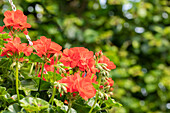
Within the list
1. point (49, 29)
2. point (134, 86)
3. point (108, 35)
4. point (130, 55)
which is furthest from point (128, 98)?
point (49, 29)

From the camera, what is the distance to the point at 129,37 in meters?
2.62

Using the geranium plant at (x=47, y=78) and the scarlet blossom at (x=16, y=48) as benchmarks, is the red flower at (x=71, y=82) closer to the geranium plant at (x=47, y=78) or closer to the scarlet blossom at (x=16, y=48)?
the geranium plant at (x=47, y=78)

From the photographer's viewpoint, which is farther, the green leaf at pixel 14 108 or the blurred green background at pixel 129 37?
the blurred green background at pixel 129 37

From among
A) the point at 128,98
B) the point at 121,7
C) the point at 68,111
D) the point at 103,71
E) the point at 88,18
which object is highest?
the point at 121,7

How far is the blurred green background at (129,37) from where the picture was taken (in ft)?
7.41

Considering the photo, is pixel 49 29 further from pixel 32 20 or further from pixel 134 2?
pixel 134 2

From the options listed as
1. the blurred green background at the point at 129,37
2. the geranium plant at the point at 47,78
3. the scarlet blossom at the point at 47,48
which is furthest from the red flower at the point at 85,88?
the blurred green background at the point at 129,37

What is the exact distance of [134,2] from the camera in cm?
250

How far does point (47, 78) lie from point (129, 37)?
2.00 m

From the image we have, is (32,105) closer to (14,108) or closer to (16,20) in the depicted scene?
(14,108)

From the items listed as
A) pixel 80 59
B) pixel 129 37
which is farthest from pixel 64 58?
pixel 129 37

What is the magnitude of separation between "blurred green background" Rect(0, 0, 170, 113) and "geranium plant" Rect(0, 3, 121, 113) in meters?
1.40

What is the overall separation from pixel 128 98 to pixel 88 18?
35.4 inches

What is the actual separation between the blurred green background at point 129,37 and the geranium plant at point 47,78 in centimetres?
140
